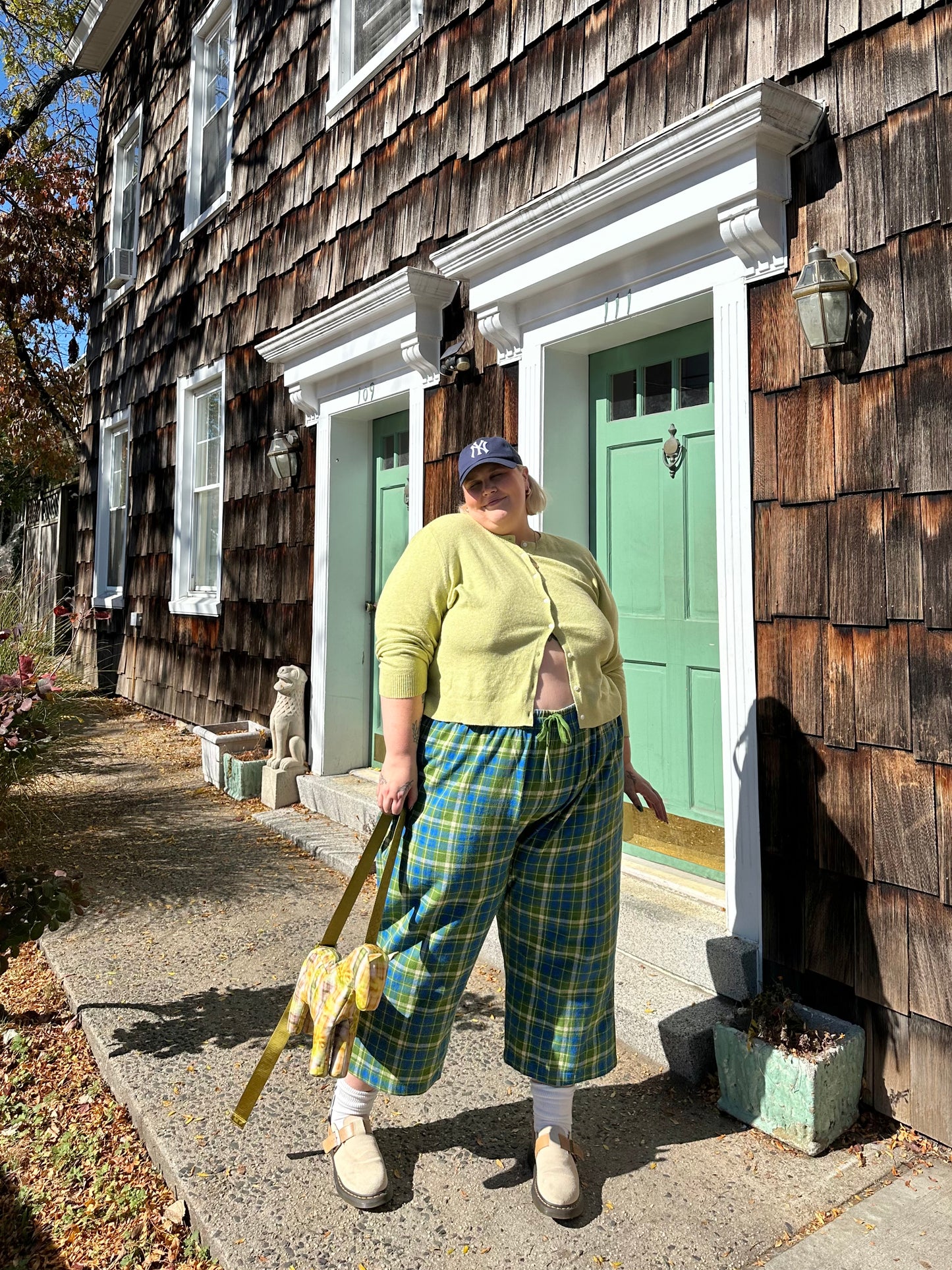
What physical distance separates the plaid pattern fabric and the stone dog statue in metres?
3.44

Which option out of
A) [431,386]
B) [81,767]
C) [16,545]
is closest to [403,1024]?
[431,386]

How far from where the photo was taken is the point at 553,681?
203 cm

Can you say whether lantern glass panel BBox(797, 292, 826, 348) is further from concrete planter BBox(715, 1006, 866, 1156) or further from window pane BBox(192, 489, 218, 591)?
window pane BBox(192, 489, 218, 591)

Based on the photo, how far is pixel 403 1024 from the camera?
2029 mm

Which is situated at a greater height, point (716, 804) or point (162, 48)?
point (162, 48)

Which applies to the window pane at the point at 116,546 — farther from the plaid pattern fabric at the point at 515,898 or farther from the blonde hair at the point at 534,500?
the plaid pattern fabric at the point at 515,898

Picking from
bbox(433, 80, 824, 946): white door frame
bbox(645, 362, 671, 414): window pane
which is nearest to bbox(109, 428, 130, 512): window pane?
bbox(433, 80, 824, 946): white door frame

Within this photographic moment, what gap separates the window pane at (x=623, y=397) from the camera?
359 centimetres

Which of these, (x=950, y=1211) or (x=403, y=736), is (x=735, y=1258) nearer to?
(x=950, y=1211)

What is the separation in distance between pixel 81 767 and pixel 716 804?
4.62 m

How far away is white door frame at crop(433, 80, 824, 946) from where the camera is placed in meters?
2.76

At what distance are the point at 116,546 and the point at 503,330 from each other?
7317 mm

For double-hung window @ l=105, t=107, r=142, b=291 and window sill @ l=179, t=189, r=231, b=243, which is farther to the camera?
double-hung window @ l=105, t=107, r=142, b=291

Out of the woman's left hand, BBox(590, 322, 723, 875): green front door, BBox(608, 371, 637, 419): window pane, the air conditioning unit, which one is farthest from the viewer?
the air conditioning unit
